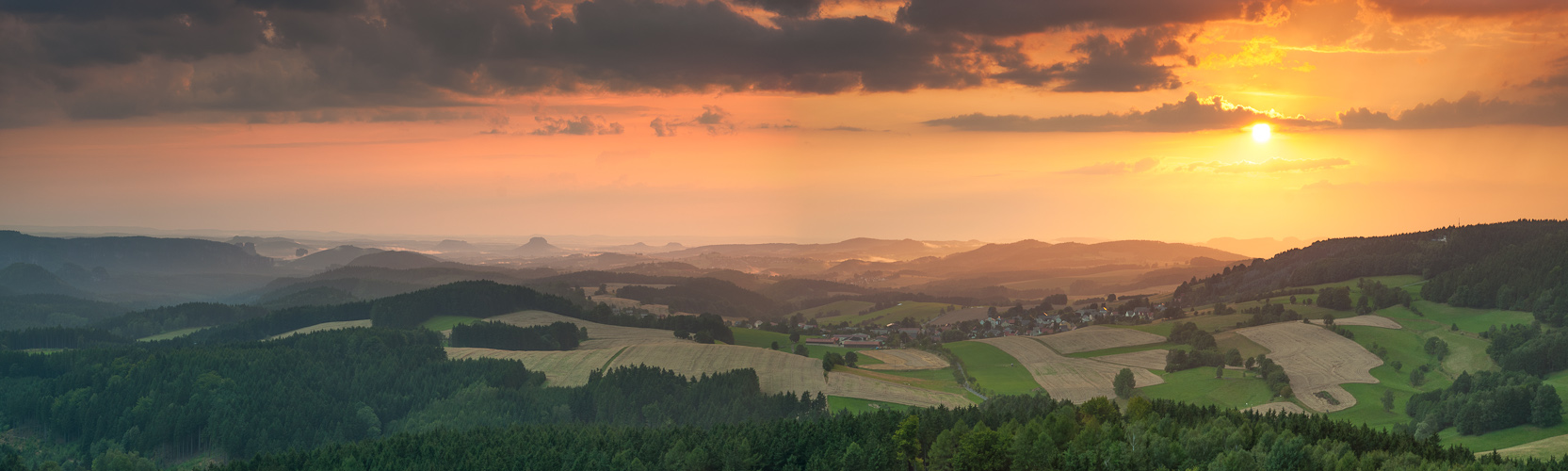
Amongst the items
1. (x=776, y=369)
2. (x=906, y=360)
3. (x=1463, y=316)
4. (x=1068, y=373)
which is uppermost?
(x=1463, y=316)

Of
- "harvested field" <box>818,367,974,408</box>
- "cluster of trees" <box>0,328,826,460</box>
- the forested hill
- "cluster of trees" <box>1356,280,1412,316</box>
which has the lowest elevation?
"cluster of trees" <box>0,328,826,460</box>

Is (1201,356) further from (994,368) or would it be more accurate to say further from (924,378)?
(924,378)

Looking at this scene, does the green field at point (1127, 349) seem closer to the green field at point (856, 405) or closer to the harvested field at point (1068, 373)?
the harvested field at point (1068, 373)

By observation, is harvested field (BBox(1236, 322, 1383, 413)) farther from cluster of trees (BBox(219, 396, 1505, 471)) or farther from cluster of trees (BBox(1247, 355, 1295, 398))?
cluster of trees (BBox(219, 396, 1505, 471))

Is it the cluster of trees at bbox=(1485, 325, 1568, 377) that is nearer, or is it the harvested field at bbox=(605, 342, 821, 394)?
the cluster of trees at bbox=(1485, 325, 1568, 377)

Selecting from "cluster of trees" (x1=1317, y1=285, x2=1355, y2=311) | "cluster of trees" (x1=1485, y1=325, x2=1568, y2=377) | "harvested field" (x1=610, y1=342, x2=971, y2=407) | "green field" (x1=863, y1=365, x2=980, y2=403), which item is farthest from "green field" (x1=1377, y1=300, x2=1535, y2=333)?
"harvested field" (x1=610, y1=342, x2=971, y2=407)

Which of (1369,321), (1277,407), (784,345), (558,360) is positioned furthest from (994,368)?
(558,360)
